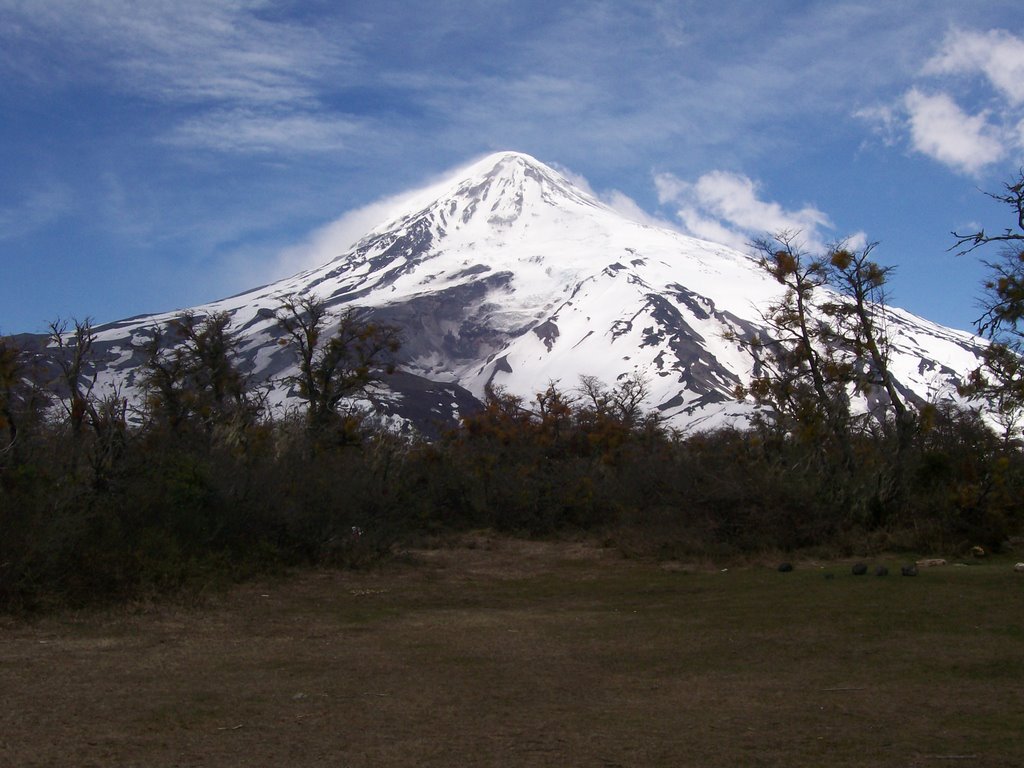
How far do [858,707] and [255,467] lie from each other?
12272 mm

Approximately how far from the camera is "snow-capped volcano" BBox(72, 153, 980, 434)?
12825 centimetres

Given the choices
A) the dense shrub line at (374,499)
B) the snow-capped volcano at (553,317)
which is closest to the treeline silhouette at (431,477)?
the dense shrub line at (374,499)

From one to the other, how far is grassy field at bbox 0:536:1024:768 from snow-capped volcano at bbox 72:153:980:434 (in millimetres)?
85727

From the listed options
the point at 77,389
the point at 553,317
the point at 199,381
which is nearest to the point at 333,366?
the point at 199,381

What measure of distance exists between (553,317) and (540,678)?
15269 centimetres

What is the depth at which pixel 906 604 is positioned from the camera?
10.8 metres

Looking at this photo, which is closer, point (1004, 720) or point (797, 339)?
point (1004, 720)

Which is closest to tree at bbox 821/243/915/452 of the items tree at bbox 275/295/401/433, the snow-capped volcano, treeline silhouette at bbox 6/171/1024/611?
treeline silhouette at bbox 6/171/1024/611

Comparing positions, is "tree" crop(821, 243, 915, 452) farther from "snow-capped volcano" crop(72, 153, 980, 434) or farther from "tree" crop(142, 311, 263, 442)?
"snow-capped volcano" crop(72, 153, 980, 434)

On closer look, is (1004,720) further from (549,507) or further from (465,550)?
(549,507)

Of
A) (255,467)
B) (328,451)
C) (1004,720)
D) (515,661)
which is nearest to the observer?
(1004,720)

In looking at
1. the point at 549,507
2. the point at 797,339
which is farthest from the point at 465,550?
the point at 797,339

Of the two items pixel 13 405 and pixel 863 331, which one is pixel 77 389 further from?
pixel 863 331

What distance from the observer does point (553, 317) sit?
15988 centimetres
